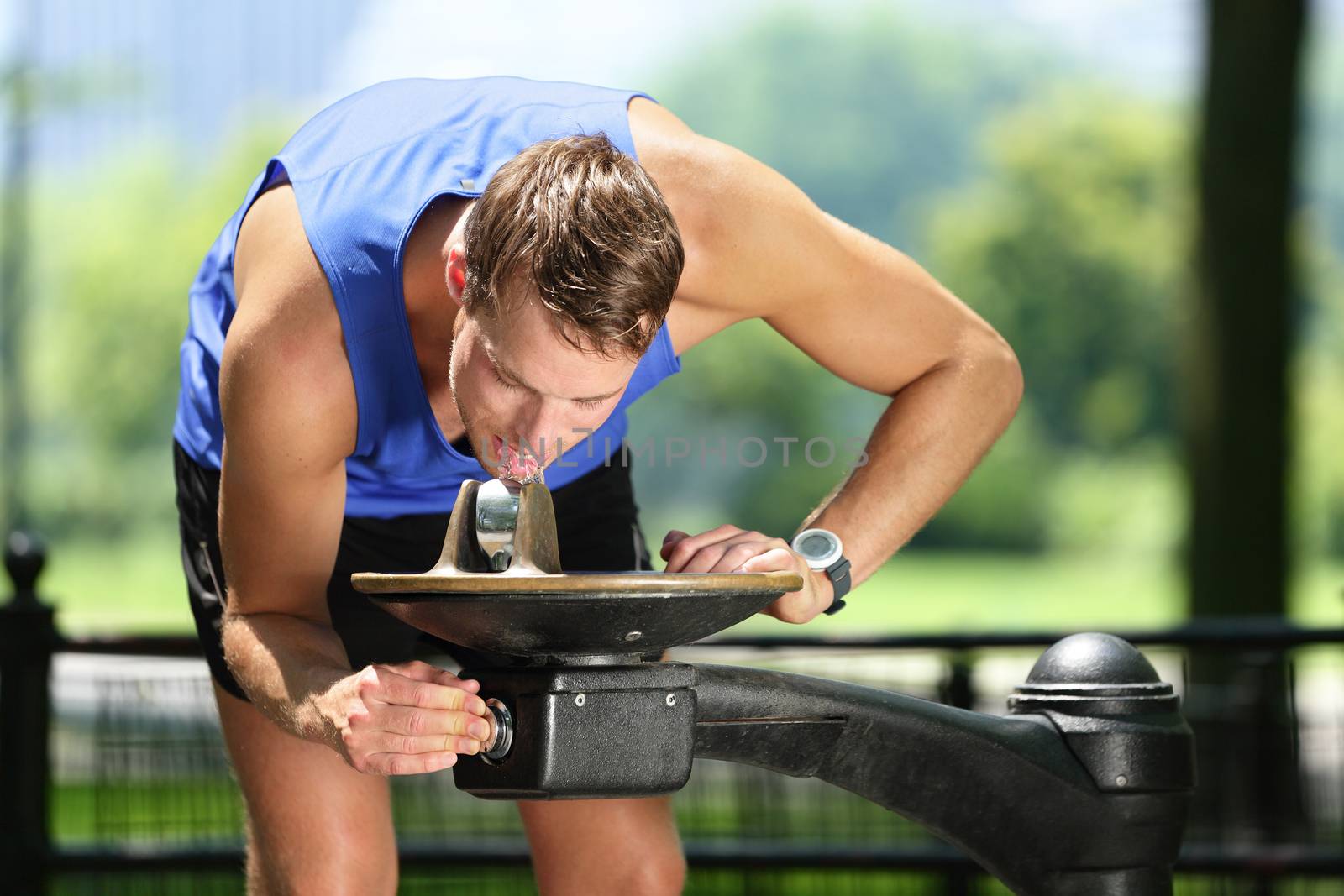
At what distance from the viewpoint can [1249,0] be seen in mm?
5211

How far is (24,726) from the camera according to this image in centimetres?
338

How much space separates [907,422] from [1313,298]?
30.7m

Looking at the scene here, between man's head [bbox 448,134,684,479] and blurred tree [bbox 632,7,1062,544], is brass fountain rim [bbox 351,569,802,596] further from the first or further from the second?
blurred tree [bbox 632,7,1062,544]

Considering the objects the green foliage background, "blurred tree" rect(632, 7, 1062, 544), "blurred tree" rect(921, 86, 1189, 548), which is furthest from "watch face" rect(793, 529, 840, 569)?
"blurred tree" rect(632, 7, 1062, 544)

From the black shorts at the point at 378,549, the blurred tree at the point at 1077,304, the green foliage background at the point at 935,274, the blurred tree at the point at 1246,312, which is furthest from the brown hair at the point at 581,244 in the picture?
the blurred tree at the point at 1077,304

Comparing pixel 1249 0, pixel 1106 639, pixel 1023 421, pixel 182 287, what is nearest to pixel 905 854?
pixel 1106 639

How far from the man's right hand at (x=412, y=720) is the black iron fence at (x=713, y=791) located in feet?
Answer: 5.74

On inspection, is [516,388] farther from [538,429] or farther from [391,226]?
[391,226]

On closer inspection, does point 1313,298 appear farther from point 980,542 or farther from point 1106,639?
point 1106,639

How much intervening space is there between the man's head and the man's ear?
0.03m

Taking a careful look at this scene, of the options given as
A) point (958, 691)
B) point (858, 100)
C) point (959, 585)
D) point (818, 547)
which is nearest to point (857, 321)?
point (818, 547)

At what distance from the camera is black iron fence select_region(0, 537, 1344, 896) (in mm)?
3336

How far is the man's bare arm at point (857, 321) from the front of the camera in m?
1.87

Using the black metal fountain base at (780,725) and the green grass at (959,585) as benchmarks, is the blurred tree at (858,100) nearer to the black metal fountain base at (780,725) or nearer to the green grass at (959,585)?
the green grass at (959,585)
